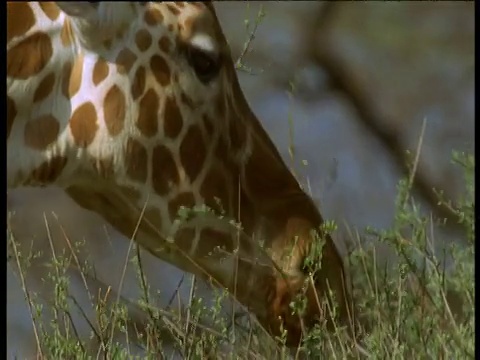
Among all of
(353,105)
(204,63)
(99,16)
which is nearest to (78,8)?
(99,16)

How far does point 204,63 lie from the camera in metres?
0.88

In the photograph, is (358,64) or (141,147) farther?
(358,64)

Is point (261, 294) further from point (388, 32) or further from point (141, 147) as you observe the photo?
point (388, 32)

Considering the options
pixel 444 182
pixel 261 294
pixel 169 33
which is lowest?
pixel 261 294

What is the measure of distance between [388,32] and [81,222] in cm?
40

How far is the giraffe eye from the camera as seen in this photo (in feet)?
2.85

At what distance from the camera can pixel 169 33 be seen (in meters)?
0.86

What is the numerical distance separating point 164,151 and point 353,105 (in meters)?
0.24

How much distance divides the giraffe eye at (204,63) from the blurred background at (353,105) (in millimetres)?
38

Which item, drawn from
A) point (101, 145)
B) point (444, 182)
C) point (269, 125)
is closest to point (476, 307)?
point (444, 182)

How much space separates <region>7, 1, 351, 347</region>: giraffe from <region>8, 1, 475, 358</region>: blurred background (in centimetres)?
3

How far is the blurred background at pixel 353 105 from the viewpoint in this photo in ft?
2.89

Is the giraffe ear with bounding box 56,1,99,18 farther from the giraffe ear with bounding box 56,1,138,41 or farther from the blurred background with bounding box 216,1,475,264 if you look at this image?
the blurred background with bounding box 216,1,475,264

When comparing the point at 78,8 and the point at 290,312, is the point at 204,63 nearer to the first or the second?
the point at 78,8
